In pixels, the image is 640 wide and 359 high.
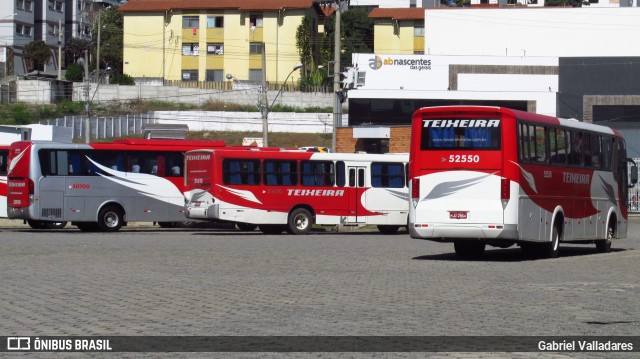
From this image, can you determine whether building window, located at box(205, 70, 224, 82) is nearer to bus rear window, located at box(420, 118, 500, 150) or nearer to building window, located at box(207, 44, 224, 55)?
building window, located at box(207, 44, 224, 55)

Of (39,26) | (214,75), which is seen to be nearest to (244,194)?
(214,75)

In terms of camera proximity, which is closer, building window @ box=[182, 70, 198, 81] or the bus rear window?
the bus rear window

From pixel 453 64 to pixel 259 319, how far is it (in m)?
73.8

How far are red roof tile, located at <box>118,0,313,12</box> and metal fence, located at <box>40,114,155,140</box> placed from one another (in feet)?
48.1

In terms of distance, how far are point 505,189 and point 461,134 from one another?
152cm

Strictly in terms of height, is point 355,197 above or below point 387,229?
above

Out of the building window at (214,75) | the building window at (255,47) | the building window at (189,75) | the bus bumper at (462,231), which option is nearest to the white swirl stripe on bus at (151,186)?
the bus bumper at (462,231)

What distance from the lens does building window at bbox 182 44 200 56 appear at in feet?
319

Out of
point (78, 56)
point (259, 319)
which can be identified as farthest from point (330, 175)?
point (78, 56)

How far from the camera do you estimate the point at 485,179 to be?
2389cm

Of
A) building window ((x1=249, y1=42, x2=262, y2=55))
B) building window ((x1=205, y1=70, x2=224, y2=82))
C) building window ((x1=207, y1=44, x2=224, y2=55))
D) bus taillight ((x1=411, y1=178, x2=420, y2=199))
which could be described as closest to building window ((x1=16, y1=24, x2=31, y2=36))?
building window ((x1=207, y1=44, x2=224, y2=55))

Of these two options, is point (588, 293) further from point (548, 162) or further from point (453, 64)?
point (453, 64)

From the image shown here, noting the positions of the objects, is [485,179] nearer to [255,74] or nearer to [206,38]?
[255,74]

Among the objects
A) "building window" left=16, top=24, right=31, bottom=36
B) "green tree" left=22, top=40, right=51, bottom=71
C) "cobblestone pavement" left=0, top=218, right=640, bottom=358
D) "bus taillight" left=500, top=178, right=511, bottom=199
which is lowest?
"cobblestone pavement" left=0, top=218, right=640, bottom=358
